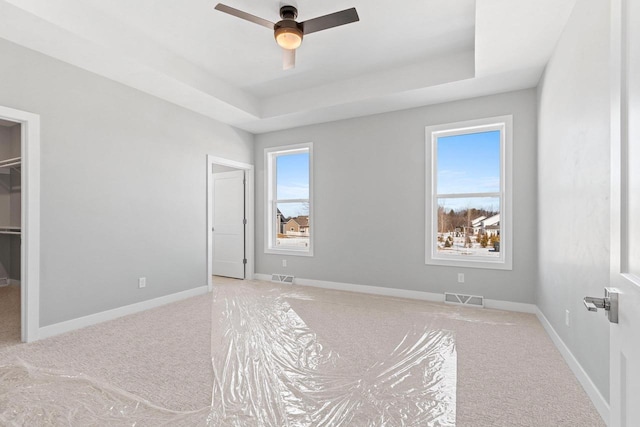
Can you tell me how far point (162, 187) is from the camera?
4.23 m

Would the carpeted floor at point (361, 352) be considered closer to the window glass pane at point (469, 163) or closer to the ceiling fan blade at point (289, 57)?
the window glass pane at point (469, 163)

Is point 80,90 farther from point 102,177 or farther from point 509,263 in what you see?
point 509,263

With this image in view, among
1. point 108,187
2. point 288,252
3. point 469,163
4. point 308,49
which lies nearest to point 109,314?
point 108,187

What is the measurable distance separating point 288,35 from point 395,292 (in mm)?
3438

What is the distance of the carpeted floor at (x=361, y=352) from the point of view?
2.00 meters

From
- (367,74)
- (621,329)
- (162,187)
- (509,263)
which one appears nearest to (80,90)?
(162,187)

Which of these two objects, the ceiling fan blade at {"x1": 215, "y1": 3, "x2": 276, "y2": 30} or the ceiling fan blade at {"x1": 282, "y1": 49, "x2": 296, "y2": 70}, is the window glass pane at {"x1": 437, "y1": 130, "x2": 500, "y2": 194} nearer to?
the ceiling fan blade at {"x1": 282, "y1": 49, "x2": 296, "y2": 70}

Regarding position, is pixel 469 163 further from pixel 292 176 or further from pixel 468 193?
pixel 292 176

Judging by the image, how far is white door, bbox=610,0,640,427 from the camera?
75 centimetres

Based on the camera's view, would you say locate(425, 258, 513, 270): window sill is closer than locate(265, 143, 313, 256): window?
Yes

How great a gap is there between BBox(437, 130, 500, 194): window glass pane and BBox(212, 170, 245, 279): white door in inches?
132

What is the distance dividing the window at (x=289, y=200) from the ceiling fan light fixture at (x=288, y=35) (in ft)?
8.16

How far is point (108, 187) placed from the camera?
3613mm

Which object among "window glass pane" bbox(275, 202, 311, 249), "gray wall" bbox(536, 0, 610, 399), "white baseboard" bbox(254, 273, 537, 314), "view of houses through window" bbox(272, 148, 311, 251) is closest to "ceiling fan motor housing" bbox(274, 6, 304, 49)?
"gray wall" bbox(536, 0, 610, 399)
